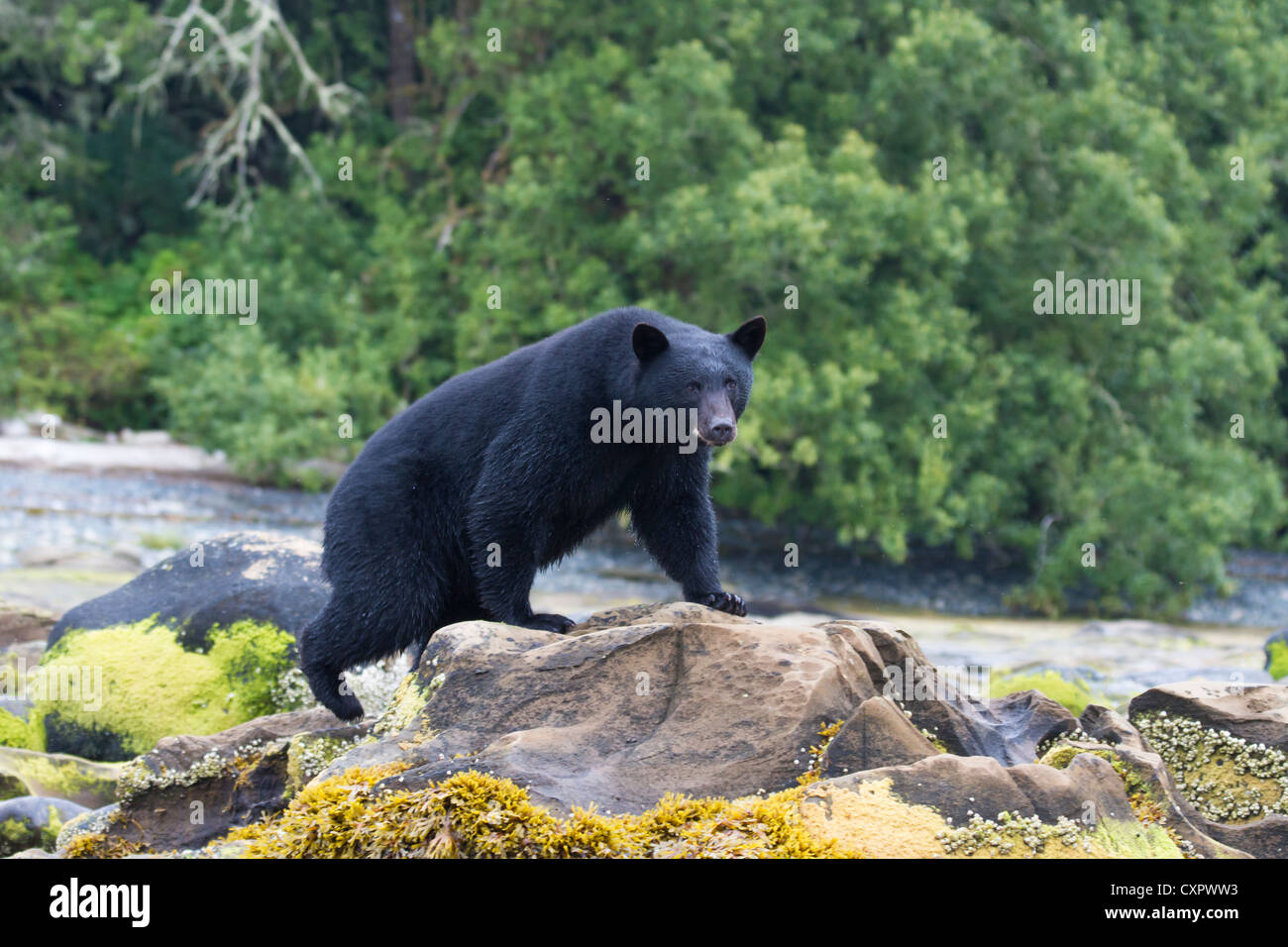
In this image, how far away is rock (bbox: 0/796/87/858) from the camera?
643cm

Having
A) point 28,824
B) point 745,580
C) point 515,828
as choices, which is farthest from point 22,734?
point 745,580

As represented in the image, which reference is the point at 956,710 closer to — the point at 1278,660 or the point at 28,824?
the point at 28,824

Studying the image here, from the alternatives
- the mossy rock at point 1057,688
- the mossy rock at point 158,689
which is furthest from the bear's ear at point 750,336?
the mossy rock at point 158,689

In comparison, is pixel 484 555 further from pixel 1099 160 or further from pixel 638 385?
pixel 1099 160

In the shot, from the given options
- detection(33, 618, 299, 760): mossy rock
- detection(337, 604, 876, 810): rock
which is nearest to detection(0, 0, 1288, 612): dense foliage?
→ detection(33, 618, 299, 760): mossy rock

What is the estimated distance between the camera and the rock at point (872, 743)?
4.89 m

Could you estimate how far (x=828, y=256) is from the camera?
50.5 feet

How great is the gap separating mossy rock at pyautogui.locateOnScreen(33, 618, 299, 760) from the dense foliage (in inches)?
334

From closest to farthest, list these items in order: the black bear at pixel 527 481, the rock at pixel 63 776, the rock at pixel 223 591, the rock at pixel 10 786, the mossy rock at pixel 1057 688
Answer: the black bear at pixel 527 481
the rock at pixel 10 786
the rock at pixel 63 776
the rock at pixel 223 591
the mossy rock at pixel 1057 688

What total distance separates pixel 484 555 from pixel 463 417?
0.71m

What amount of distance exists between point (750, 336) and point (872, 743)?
2.15 m

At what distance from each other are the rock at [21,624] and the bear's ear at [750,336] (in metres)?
7.32

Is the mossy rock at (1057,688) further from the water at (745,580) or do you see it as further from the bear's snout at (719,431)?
the bear's snout at (719,431)
